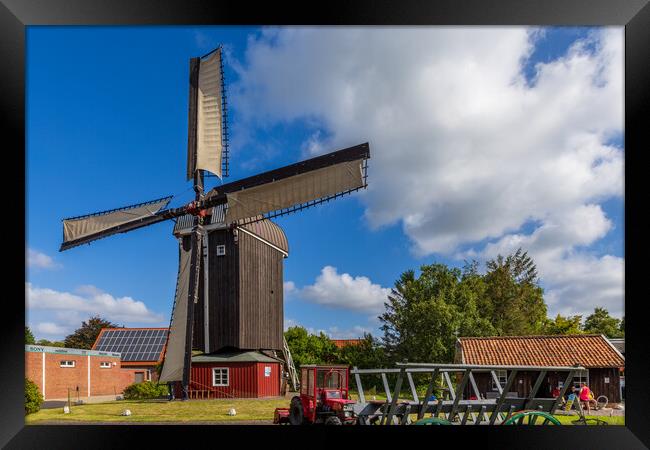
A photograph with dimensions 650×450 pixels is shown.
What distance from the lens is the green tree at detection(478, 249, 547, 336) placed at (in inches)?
794

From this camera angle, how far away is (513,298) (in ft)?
69.2

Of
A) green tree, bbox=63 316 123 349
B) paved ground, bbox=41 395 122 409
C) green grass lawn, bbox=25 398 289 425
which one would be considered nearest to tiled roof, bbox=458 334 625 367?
green grass lawn, bbox=25 398 289 425

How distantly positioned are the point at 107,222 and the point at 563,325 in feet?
57.0

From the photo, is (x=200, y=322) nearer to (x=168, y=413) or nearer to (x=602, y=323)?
(x=168, y=413)

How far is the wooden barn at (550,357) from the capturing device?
13.5 meters

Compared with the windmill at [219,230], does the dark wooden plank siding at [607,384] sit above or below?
below

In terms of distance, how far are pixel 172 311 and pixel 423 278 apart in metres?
7.79

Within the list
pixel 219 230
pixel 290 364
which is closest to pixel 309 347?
pixel 290 364

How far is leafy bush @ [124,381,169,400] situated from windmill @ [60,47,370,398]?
1.49 metres

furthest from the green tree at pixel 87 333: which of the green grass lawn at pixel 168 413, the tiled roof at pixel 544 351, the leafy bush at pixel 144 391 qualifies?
the tiled roof at pixel 544 351

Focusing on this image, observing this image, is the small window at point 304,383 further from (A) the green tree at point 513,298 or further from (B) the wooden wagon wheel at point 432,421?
(A) the green tree at point 513,298

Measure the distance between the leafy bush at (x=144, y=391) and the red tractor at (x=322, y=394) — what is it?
7.19 meters

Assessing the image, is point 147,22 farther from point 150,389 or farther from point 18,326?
point 150,389

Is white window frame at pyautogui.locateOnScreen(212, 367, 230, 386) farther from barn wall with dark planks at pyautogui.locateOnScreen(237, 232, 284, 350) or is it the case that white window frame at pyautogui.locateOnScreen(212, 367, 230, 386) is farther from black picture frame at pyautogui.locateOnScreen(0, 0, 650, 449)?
black picture frame at pyautogui.locateOnScreen(0, 0, 650, 449)
